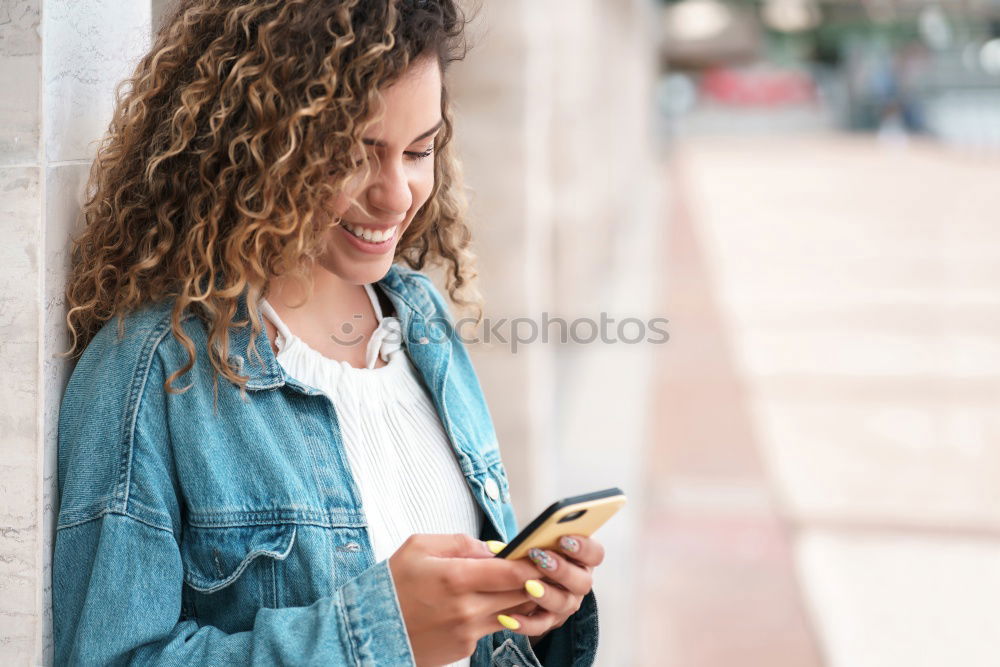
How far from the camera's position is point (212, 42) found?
122 cm

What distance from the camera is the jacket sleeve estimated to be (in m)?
1.14

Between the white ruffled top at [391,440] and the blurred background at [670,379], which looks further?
the white ruffled top at [391,440]

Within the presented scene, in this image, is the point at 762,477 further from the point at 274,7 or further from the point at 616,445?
the point at 274,7

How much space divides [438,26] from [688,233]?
49.1 ft

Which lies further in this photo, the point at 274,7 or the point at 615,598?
the point at 615,598

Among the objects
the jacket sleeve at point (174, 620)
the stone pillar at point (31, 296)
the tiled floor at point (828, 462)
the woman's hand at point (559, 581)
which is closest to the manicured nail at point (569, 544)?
the woman's hand at point (559, 581)

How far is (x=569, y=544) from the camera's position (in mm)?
1210

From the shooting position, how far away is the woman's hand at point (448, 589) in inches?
44.8

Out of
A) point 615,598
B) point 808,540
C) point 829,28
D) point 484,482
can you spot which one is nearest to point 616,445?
point 808,540

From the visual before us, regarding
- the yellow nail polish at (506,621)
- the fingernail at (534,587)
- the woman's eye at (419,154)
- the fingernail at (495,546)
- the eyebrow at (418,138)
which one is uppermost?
the eyebrow at (418,138)

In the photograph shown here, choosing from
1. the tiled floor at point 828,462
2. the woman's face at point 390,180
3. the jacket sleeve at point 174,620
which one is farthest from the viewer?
the tiled floor at point 828,462

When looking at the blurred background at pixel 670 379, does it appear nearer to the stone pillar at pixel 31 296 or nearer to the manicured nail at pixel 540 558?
the stone pillar at pixel 31 296

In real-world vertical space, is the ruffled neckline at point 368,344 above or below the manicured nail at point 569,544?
above

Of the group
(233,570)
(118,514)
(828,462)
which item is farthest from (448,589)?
(828,462)
